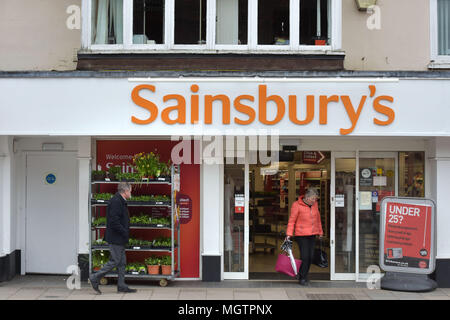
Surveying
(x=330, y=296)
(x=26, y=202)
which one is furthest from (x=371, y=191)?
(x=26, y=202)

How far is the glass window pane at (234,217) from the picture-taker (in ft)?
34.0

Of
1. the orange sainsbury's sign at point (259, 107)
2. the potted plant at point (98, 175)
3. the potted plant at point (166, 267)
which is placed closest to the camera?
the orange sainsbury's sign at point (259, 107)

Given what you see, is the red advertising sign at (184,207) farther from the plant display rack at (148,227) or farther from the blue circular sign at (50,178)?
the blue circular sign at (50,178)

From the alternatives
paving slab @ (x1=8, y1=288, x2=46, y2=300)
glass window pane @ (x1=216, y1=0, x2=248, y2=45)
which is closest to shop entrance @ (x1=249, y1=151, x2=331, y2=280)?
glass window pane @ (x1=216, y1=0, x2=248, y2=45)

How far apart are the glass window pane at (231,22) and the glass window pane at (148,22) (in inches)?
42.2

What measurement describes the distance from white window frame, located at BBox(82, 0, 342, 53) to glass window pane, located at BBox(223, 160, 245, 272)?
7.43 ft

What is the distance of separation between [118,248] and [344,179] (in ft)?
14.7

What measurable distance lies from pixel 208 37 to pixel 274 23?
49.8 inches

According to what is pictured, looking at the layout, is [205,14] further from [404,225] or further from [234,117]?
[404,225]

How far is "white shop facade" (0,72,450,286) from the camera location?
929 cm

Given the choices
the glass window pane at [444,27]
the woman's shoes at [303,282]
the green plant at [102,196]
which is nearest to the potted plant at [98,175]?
the green plant at [102,196]

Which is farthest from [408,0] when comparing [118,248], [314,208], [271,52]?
[118,248]

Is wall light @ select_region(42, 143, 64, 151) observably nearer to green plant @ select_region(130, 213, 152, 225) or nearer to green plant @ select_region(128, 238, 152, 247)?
green plant @ select_region(130, 213, 152, 225)

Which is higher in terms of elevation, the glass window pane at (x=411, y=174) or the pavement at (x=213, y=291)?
the glass window pane at (x=411, y=174)
